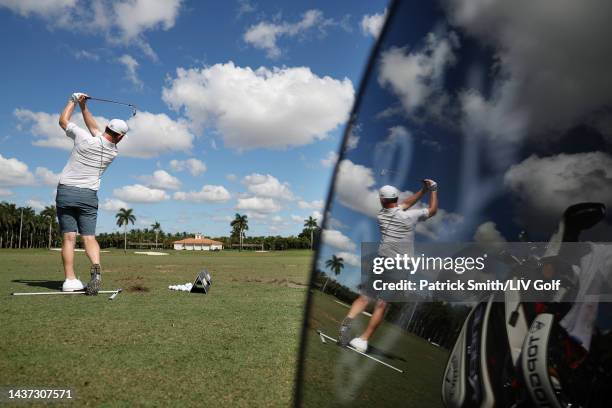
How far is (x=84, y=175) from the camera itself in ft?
14.8

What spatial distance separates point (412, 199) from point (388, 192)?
1.5 inches

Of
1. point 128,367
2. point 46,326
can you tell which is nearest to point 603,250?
point 128,367

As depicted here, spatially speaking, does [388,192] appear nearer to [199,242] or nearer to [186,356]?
[186,356]

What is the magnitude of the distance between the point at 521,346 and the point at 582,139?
0.75ft

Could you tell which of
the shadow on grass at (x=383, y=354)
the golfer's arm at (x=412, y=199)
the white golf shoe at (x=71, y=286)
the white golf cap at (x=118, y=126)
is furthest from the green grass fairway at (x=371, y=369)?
the white golf shoe at (x=71, y=286)

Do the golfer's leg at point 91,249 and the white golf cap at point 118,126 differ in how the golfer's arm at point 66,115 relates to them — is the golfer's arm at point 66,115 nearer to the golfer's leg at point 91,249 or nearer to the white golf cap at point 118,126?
the white golf cap at point 118,126

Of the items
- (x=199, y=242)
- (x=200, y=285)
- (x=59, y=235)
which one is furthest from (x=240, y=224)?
(x=200, y=285)

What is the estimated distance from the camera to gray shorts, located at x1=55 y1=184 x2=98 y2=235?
14.8 ft

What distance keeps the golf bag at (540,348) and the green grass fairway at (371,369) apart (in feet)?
0.08

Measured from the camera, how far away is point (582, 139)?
0.48 m

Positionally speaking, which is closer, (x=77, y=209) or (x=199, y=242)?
(x=77, y=209)

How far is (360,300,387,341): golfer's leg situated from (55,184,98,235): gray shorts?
4549 mm

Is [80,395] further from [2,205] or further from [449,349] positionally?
[2,205]

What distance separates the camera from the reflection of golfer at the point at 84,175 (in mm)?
4469
